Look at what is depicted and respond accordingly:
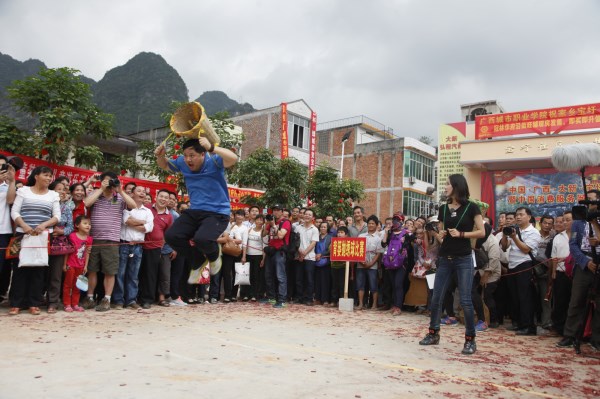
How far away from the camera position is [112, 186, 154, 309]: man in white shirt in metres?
7.16

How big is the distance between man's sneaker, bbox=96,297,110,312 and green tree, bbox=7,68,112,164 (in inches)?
232

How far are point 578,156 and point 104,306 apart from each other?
6.52 metres

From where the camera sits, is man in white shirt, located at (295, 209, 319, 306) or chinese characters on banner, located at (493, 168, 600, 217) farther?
chinese characters on banner, located at (493, 168, 600, 217)

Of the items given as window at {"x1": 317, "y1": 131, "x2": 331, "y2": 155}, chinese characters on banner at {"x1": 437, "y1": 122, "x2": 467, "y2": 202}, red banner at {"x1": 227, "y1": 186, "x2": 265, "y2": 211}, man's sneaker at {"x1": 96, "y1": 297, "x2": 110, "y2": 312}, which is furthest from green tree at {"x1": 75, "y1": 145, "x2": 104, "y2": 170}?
window at {"x1": 317, "y1": 131, "x2": 331, "y2": 155}

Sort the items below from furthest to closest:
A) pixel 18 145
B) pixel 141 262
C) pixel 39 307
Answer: pixel 18 145
pixel 141 262
pixel 39 307

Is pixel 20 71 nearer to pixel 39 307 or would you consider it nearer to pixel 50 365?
pixel 39 307

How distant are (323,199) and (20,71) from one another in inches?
1322

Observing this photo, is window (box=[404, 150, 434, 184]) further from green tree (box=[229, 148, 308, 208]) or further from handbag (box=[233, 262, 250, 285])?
handbag (box=[233, 262, 250, 285])

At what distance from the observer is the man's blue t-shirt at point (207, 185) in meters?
4.91

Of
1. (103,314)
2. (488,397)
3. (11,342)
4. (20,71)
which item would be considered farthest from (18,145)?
(20,71)

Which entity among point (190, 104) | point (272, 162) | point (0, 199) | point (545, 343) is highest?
point (272, 162)

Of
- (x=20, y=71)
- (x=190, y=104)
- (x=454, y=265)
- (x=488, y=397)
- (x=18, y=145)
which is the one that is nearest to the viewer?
(x=488, y=397)

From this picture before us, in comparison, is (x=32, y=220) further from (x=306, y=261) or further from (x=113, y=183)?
(x=306, y=261)

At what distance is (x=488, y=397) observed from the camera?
130 inches
